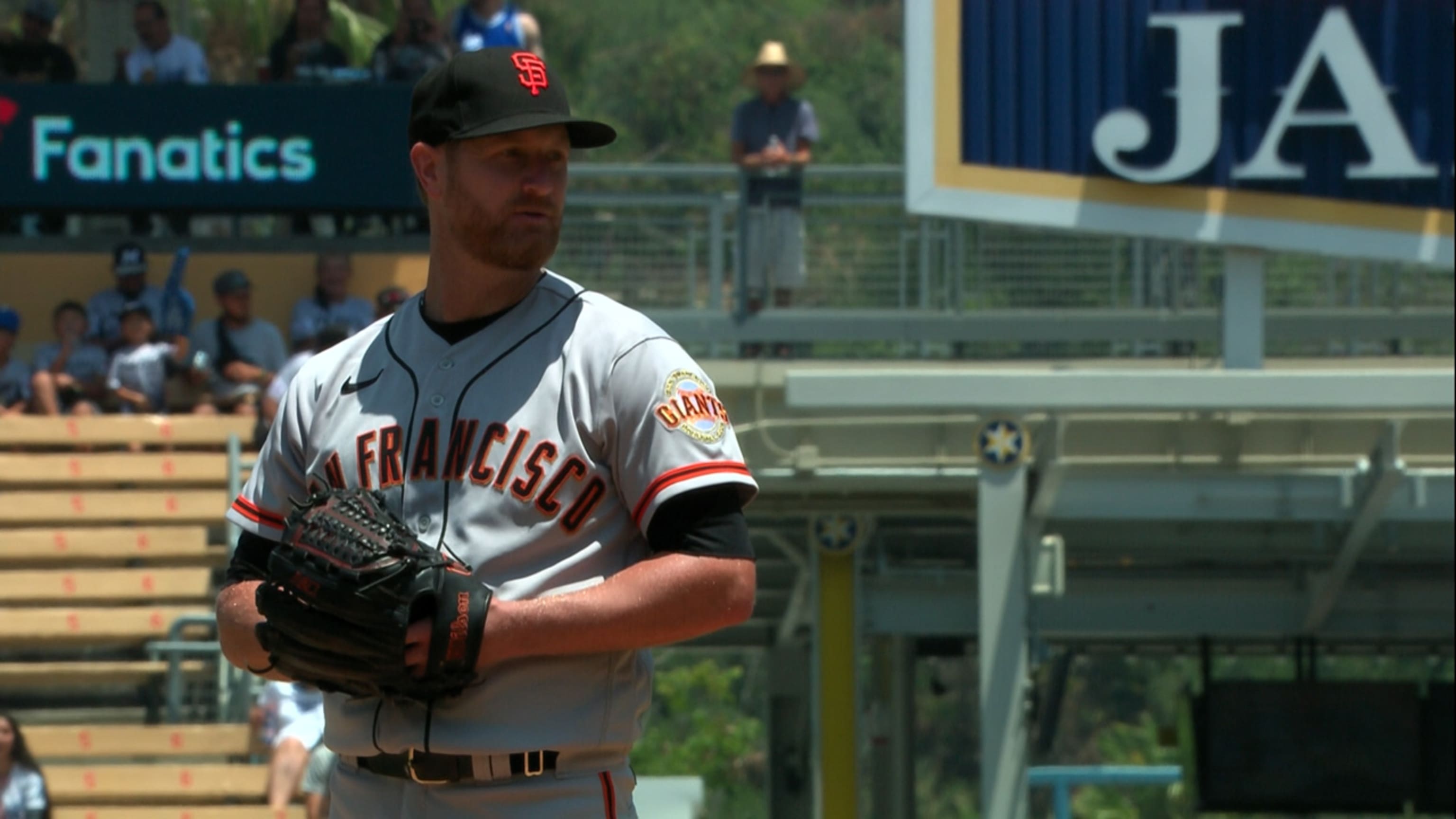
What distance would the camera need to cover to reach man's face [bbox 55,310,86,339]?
492 inches

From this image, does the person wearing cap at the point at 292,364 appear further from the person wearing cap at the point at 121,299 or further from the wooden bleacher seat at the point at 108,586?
the person wearing cap at the point at 121,299

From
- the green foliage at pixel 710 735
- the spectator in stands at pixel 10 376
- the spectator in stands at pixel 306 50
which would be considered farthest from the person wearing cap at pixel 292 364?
the green foliage at pixel 710 735

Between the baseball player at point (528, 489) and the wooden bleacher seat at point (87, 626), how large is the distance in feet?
27.3

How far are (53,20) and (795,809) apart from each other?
8292 millimetres

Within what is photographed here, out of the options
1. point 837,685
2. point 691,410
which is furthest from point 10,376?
point 691,410

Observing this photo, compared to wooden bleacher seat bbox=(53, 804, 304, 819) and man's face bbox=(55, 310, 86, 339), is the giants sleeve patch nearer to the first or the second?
wooden bleacher seat bbox=(53, 804, 304, 819)

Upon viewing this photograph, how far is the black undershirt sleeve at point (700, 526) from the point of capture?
2.70 meters

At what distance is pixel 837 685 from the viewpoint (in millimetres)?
13406

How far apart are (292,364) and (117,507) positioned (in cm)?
118

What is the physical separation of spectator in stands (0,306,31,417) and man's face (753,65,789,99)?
15.4 feet

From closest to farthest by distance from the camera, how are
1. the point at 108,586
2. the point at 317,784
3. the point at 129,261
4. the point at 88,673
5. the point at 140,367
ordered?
the point at 317,784 → the point at 88,673 → the point at 108,586 → the point at 140,367 → the point at 129,261

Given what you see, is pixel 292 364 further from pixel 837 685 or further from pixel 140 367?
pixel 837 685

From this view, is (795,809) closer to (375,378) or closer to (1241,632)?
(1241,632)

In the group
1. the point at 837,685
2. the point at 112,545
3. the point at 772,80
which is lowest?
the point at 837,685
